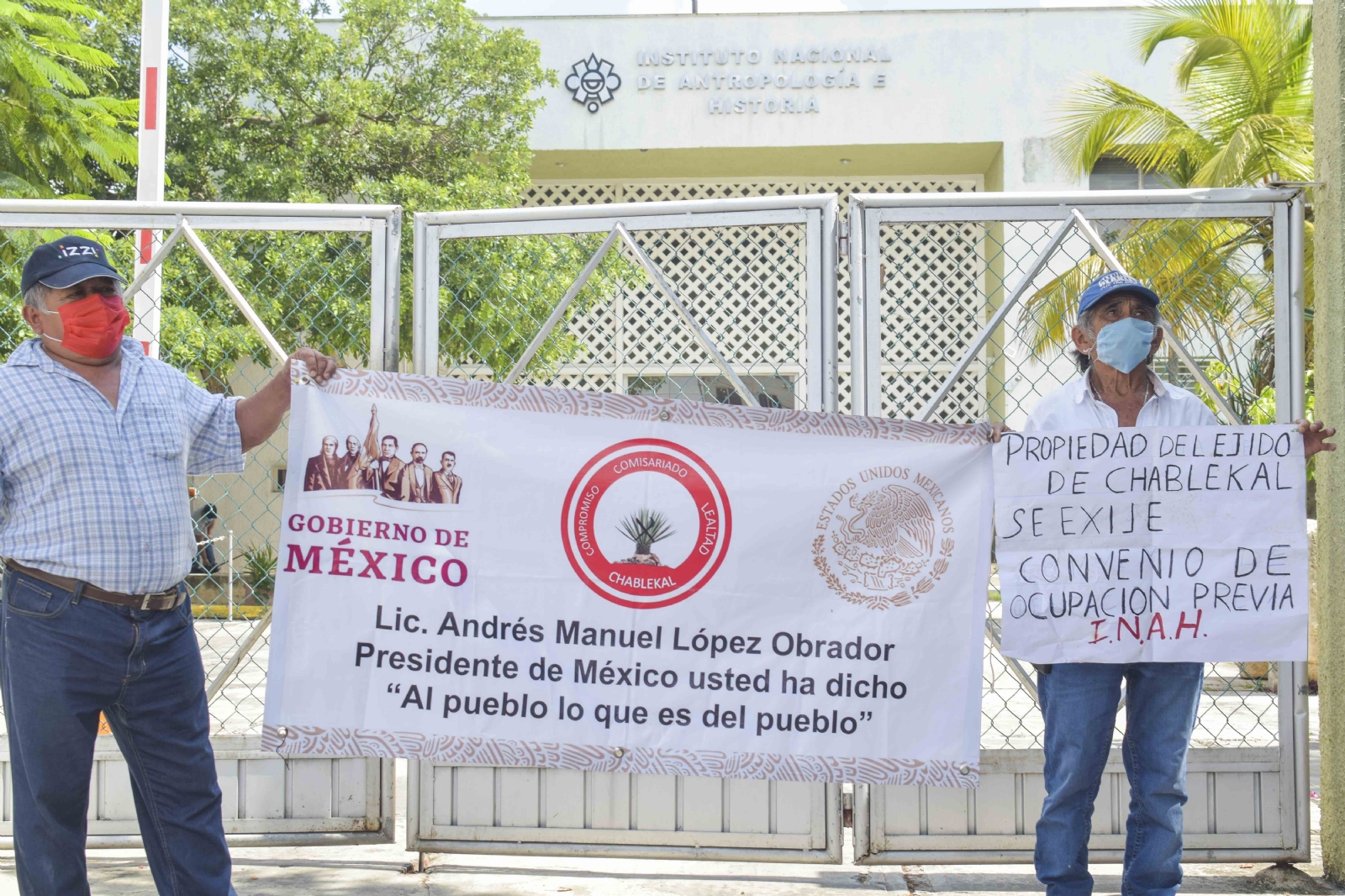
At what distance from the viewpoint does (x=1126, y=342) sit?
3361 mm

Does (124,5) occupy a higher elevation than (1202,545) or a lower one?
higher

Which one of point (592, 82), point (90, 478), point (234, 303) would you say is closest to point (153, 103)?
point (234, 303)

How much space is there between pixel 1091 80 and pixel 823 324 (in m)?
12.9

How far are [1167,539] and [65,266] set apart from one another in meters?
3.09

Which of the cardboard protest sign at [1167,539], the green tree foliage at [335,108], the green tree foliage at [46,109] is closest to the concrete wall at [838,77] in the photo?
the green tree foliage at [335,108]

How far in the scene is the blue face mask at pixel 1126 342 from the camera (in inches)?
132

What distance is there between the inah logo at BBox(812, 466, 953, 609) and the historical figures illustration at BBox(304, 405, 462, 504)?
114cm

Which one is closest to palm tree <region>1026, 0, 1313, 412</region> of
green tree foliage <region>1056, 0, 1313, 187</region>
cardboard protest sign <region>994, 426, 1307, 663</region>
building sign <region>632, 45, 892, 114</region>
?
green tree foliage <region>1056, 0, 1313, 187</region>

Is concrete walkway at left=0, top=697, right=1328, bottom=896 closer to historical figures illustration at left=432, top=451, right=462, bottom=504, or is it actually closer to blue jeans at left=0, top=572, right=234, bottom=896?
blue jeans at left=0, top=572, right=234, bottom=896

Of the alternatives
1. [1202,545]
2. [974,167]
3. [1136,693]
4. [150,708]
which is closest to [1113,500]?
[1202,545]

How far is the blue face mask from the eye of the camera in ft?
11.0

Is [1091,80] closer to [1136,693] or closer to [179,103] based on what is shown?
[179,103]

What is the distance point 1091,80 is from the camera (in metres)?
15.1

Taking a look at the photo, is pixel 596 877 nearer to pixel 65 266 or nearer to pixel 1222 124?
pixel 65 266
